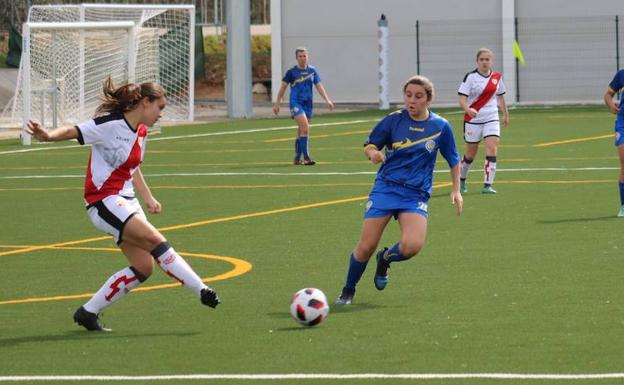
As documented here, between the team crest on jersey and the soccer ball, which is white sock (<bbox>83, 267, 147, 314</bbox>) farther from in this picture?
the team crest on jersey

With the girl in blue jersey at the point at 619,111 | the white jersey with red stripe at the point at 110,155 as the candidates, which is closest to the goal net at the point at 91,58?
the girl in blue jersey at the point at 619,111

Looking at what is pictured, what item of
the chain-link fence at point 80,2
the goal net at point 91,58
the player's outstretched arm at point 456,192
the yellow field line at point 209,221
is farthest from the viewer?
the chain-link fence at point 80,2

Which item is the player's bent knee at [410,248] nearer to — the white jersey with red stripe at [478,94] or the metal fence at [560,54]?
the white jersey with red stripe at [478,94]

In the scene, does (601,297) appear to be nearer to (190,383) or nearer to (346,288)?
(346,288)

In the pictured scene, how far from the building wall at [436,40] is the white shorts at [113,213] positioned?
3833 cm

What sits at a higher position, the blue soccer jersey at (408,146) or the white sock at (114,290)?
the blue soccer jersey at (408,146)

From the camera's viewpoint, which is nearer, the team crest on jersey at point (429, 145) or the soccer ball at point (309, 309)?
the soccer ball at point (309, 309)

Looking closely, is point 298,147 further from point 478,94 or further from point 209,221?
point 209,221

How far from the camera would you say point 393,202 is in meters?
11.6

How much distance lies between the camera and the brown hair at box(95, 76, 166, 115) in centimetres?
1062

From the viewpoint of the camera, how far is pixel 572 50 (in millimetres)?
48469

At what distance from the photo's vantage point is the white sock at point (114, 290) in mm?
10531

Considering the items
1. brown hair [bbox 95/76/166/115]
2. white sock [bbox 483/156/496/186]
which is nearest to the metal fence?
white sock [bbox 483/156/496/186]

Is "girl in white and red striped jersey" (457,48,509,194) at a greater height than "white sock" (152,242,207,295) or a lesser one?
greater
